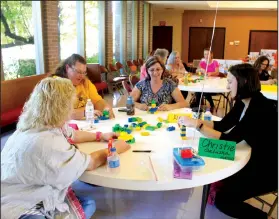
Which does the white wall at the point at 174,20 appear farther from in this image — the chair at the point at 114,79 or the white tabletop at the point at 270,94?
the white tabletop at the point at 270,94

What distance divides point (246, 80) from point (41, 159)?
1180mm

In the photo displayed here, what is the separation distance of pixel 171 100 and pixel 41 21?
131 inches

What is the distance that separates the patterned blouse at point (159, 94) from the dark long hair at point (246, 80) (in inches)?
44.4

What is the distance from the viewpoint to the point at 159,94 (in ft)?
9.09

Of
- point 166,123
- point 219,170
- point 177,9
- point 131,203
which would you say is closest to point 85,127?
point 166,123

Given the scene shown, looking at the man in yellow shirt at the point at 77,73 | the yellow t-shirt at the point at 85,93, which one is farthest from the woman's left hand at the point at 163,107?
the yellow t-shirt at the point at 85,93

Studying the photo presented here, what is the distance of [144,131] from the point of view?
1926 mm

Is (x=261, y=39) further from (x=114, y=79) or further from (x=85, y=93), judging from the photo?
(x=85, y=93)

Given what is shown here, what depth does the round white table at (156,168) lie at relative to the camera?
1.27m

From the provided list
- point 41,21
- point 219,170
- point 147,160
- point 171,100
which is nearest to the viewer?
point 219,170

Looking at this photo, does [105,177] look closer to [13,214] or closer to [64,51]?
[13,214]

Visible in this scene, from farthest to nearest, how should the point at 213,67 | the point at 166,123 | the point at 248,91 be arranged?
the point at 213,67 → the point at 166,123 → the point at 248,91

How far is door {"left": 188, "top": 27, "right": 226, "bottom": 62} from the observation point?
1362 cm

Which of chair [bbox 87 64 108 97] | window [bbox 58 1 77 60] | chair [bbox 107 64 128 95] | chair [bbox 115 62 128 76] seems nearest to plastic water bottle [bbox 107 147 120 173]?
window [bbox 58 1 77 60]
